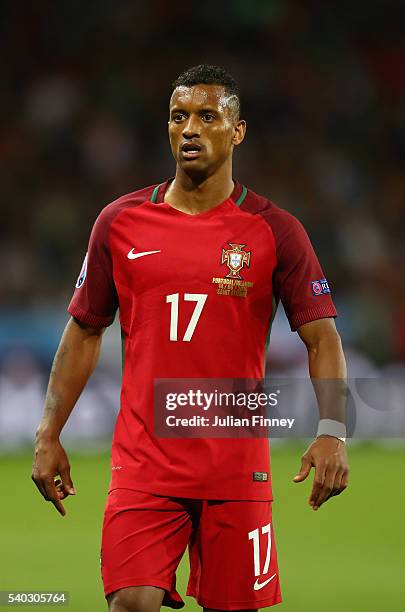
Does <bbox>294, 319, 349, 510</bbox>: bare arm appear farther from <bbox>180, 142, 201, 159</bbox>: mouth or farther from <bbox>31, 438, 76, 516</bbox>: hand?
<bbox>31, 438, 76, 516</bbox>: hand

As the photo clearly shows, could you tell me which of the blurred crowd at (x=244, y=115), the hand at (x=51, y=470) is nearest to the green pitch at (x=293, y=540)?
the hand at (x=51, y=470)

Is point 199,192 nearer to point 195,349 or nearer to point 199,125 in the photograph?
point 199,125

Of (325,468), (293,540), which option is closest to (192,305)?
(325,468)

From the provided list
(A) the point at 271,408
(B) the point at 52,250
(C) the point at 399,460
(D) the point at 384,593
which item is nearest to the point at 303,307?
(A) the point at 271,408

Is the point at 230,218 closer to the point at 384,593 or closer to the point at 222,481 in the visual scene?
the point at 222,481

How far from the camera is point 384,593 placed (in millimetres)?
6441

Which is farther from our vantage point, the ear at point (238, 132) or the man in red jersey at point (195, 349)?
the ear at point (238, 132)

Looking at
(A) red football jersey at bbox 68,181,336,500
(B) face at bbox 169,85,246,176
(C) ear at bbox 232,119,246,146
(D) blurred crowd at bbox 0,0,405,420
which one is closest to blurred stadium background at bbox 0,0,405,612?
(D) blurred crowd at bbox 0,0,405,420

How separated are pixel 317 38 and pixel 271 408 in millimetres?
14678

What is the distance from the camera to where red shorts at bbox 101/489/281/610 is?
3.91m

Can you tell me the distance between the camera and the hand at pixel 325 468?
3.86 m

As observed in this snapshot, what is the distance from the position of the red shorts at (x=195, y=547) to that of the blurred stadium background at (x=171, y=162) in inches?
192

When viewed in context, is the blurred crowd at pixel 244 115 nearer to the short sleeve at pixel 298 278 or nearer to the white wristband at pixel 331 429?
the short sleeve at pixel 298 278

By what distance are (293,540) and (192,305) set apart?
167 inches
